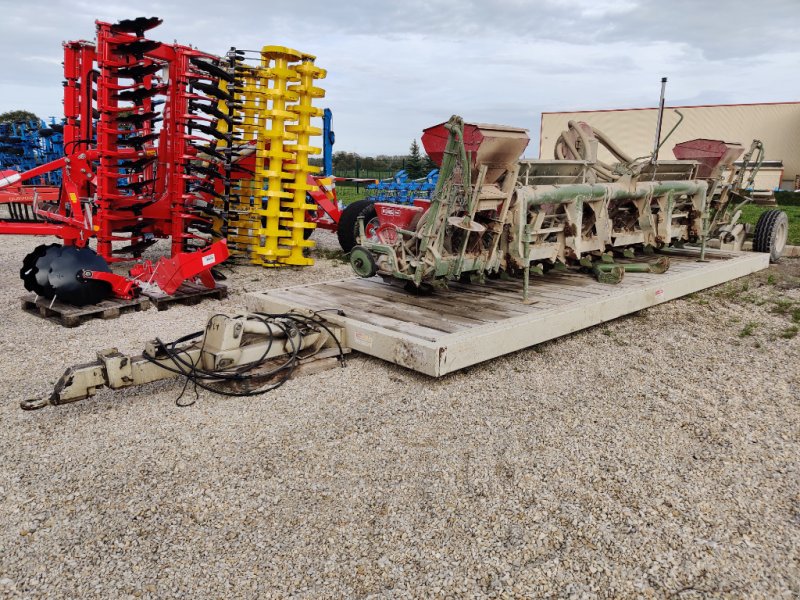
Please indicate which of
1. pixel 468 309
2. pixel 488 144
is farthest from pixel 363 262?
pixel 488 144

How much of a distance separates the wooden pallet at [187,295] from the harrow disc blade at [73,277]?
0.59m

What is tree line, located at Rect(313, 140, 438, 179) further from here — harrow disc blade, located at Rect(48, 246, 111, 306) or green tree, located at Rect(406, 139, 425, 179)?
harrow disc blade, located at Rect(48, 246, 111, 306)

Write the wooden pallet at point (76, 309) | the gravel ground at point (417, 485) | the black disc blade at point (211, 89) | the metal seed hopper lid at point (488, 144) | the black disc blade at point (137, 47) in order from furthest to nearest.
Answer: the black disc blade at point (211, 89), the black disc blade at point (137, 47), the wooden pallet at point (76, 309), the metal seed hopper lid at point (488, 144), the gravel ground at point (417, 485)

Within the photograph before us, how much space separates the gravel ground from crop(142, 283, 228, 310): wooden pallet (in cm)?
157

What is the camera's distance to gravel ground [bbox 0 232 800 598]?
94.2 inches

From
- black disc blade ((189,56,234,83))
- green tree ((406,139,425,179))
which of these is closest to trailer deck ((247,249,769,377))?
black disc blade ((189,56,234,83))

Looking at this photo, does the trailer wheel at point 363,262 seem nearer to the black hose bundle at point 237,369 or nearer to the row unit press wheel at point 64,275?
the black hose bundle at point 237,369

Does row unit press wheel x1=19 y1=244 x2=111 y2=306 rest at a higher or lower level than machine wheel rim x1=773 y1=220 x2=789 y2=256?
lower

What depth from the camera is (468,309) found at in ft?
17.2

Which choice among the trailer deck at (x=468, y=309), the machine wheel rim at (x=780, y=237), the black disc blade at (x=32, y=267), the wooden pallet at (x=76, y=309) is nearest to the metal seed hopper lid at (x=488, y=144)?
the trailer deck at (x=468, y=309)

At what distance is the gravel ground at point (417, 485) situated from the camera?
239 cm

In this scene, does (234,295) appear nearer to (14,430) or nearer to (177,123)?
(177,123)

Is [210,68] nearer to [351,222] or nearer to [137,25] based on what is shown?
[137,25]

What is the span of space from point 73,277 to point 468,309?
3714 millimetres
